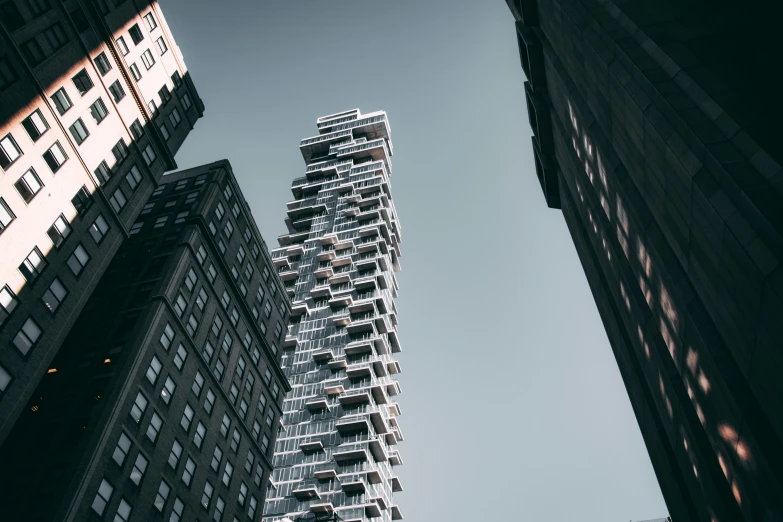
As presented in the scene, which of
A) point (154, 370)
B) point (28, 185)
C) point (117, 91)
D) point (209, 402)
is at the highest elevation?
point (117, 91)

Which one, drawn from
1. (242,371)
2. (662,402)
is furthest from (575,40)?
(242,371)

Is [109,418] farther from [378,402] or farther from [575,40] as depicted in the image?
[378,402]

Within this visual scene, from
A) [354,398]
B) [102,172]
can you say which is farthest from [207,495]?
[354,398]

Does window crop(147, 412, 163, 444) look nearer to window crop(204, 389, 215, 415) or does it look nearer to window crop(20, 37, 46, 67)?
window crop(204, 389, 215, 415)

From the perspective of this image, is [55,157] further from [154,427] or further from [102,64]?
[154,427]

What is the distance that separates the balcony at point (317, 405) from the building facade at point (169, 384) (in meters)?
21.4

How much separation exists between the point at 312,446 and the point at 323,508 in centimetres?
883

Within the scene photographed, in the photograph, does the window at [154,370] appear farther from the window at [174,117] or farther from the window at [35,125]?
the window at [174,117]

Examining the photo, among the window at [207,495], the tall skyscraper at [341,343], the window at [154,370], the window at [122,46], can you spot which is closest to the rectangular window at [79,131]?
the window at [122,46]

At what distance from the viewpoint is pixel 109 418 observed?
116 ft

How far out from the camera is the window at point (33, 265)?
3256 cm

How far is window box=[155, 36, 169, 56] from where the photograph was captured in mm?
48375

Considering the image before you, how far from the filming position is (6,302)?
31.0 m

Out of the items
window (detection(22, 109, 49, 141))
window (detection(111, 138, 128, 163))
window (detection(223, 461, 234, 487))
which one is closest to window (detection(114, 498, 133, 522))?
window (detection(223, 461, 234, 487))
